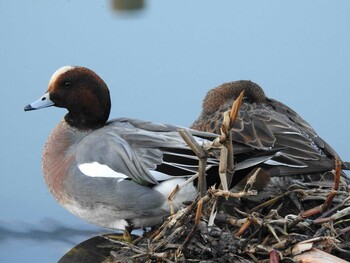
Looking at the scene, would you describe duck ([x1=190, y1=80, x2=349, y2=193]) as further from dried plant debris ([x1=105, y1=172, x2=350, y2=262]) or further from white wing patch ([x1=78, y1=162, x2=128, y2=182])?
white wing patch ([x1=78, y1=162, x2=128, y2=182])

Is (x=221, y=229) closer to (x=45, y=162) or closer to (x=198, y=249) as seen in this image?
(x=198, y=249)

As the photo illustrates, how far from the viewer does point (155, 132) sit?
167 inches

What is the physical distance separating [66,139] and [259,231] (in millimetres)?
1276

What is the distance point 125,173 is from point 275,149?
69 cm

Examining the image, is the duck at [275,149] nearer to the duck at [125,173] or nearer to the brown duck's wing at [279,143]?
the brown duck's wing at [279,143]

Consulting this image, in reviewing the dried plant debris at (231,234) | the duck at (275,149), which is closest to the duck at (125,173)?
the duck at (275,149)

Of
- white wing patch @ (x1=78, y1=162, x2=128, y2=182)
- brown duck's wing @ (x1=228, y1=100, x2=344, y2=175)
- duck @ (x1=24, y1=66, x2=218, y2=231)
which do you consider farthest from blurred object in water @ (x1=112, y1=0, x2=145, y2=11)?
white wing patch @ (x1=78, y1=162, x2=128, y2=182)

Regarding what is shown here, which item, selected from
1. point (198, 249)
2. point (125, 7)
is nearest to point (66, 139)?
point (198, 249)

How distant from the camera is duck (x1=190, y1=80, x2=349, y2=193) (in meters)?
4.02

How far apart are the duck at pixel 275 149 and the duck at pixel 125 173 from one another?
171 mm

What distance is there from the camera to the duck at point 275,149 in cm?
402

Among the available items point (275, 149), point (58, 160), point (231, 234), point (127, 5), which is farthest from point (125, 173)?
point (127, 5)

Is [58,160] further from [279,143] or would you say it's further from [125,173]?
[279,143]

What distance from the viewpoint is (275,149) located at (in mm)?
4027
